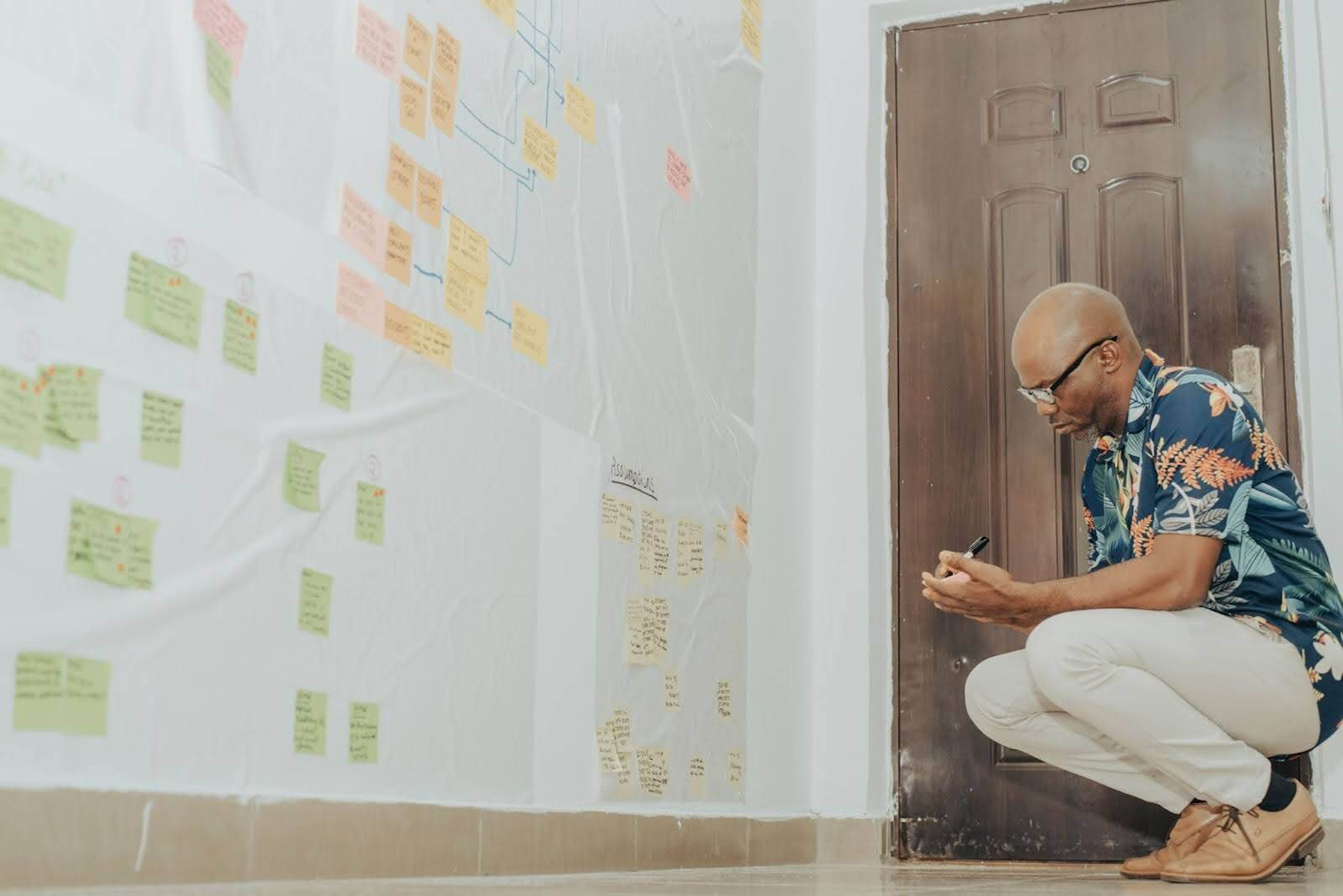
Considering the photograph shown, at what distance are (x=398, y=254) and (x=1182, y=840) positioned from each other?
162 cm

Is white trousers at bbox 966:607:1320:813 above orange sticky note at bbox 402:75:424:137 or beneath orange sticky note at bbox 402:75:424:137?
beneath

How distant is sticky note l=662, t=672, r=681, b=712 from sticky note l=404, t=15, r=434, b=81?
1.15 metres

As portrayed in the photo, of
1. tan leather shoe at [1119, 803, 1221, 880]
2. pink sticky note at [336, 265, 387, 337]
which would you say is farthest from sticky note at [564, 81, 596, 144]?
tan leather shoe at [1119, 803, 1221, 880]

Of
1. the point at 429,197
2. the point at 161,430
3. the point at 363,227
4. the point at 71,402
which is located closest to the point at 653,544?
the point at 429,197

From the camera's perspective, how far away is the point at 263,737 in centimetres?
150

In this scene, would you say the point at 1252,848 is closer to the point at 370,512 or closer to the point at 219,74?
the point at 370,512

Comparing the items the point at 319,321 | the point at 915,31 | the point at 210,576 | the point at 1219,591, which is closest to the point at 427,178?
the point at 319,321

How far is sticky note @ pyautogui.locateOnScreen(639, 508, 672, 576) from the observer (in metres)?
2.49

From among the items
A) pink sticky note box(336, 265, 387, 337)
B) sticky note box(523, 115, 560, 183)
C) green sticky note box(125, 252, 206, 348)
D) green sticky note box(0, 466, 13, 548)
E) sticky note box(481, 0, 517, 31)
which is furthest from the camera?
sticky note box(523, 115, 560, 183)

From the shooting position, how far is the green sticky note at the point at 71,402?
49.0 inches

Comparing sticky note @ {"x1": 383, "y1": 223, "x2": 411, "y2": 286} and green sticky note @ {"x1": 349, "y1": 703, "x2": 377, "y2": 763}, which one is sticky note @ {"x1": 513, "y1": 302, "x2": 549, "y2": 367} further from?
green sticky note @ {"x1": 349, "y1": 703, "x2": 377, "y2": 763}

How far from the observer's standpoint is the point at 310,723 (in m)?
1.58

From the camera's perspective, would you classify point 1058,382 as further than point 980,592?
Yes

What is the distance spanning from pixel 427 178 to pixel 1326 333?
2.11m
